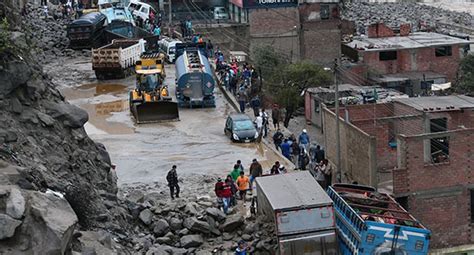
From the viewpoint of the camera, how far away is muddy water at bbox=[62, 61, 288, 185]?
88.4 feet

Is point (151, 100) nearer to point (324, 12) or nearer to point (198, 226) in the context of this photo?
point (198, 226)

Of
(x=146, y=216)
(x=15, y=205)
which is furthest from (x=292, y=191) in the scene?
(x=15, y=205)

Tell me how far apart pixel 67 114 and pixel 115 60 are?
2076 centimetres

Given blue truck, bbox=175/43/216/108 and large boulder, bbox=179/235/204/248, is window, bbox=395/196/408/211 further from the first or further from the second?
blue truck, bbox=175/43/216/108

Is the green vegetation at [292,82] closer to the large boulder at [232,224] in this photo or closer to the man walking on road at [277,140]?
the man walking on road at [277,140]

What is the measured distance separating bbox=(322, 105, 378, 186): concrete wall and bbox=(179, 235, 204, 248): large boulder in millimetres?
5339

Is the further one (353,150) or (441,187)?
(353,150)

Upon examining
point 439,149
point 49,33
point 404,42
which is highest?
point 49,33

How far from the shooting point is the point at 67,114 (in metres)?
20.0

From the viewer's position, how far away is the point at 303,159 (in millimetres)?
25875

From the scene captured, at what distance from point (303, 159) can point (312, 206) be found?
778cm

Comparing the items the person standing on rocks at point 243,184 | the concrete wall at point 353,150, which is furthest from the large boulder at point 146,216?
the concrete wall at point 353,150

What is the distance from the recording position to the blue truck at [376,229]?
18.0 metres

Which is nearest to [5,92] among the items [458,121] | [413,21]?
[458,121]
